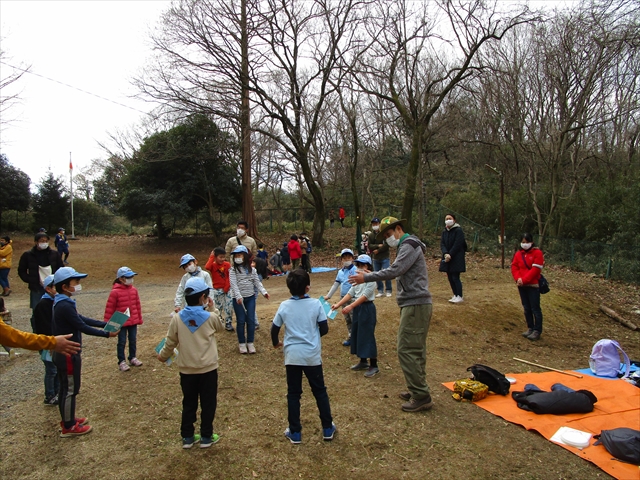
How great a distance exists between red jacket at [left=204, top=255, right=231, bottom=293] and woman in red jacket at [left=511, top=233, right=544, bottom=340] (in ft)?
16.9

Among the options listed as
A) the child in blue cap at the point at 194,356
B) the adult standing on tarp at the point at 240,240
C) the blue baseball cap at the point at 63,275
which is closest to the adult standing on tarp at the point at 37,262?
the adult standing on tarp at the point at 240,240

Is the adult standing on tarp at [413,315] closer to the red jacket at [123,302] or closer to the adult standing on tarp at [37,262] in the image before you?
the red jacket at [123,302]

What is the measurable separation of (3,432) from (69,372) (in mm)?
1163

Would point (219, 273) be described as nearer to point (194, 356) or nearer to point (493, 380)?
point (194, 356)

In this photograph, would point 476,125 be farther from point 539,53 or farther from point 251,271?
point 251,271

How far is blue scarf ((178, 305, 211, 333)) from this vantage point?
407 cm

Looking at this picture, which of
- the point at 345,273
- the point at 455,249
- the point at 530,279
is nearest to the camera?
the point at 345,273

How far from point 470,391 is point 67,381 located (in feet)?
14.3

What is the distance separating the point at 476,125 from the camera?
23.6 metres

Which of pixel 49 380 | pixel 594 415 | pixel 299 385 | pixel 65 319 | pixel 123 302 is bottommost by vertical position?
pixel 594 415

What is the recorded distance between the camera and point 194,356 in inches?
158

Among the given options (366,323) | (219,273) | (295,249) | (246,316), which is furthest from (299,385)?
(295,249)

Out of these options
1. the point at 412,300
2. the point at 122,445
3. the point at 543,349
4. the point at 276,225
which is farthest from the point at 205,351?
the point at 276,225

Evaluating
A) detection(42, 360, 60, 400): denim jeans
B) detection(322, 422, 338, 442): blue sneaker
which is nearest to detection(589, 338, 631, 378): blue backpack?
detection(322, 422, 338, 442): blue sneaker
